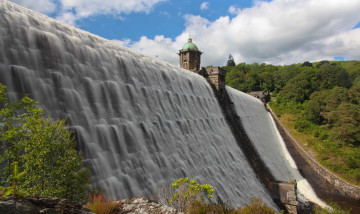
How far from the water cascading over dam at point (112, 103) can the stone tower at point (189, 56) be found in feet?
144

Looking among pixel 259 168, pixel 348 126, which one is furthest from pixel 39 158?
pixel 348 126

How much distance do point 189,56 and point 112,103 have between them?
167 feet

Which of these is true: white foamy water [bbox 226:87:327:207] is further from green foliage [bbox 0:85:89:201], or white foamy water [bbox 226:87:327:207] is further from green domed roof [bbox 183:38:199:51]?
green domed roof [bbox 183:38:199:51]

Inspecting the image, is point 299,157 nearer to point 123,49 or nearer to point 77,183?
point 123,49

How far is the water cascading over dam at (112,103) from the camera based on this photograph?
7.15m

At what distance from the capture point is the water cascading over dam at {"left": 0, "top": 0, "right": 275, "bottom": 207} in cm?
715

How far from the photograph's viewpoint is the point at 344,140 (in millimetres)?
34094

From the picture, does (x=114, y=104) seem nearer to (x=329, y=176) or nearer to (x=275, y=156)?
(x=275, y=156)

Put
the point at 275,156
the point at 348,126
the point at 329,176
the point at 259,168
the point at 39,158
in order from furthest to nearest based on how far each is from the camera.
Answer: the point at 348,126 < the point at 275,156 < the point at 329,176 < the point at 259,168 < the point at 39,158

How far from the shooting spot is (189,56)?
191ft

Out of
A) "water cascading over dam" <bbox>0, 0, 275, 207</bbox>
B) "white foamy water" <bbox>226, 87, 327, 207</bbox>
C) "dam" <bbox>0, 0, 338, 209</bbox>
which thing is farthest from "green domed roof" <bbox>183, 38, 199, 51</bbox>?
"water cascading over dam" <bbox>0, 0, 275, 207</bbox>

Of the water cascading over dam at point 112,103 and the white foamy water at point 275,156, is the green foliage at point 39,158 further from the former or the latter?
the white foamy water at point 275,156

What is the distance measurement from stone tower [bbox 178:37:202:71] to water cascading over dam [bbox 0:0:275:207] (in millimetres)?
44020

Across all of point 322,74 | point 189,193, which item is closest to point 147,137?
point 189,193
